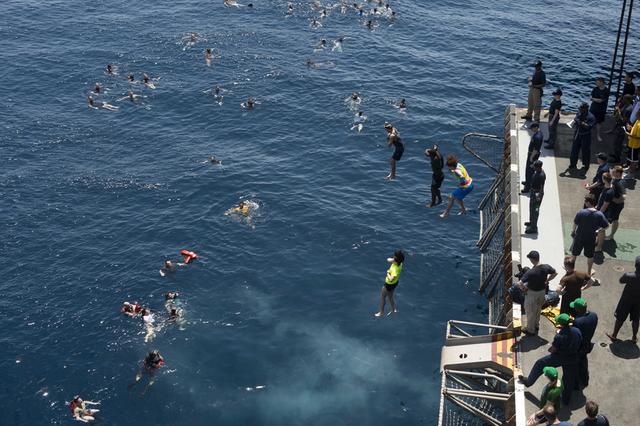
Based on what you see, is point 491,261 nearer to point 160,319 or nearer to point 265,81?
point 160,319

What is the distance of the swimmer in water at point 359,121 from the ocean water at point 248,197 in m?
0.62

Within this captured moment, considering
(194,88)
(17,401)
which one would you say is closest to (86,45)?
(194,88)

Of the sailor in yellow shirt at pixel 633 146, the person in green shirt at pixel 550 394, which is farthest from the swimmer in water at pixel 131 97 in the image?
the person in green shirt at pixel 550 394

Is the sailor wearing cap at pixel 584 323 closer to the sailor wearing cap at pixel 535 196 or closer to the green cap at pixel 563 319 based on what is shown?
the green cap at pixel 563 319

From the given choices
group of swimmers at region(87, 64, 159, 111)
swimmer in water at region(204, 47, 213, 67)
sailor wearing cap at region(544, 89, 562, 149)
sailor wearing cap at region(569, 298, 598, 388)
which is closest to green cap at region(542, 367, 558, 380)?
sailor wearing cap at region(569, 298, 598, 388)

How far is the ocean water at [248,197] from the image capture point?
31.5m

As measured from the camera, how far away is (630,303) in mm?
21188

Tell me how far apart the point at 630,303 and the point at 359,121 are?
3508 centimetres

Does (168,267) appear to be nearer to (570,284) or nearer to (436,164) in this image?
(436,164)

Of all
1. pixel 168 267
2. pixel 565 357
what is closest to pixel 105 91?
pixel 168 267

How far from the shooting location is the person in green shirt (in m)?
18.5

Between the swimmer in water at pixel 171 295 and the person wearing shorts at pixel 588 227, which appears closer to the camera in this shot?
the person wearing shorts at pixel 588 227

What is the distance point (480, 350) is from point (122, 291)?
21.2 meters

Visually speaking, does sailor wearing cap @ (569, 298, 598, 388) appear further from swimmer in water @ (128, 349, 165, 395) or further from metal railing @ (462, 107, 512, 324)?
swimmer in water @ (128, 349, 165, 395)
